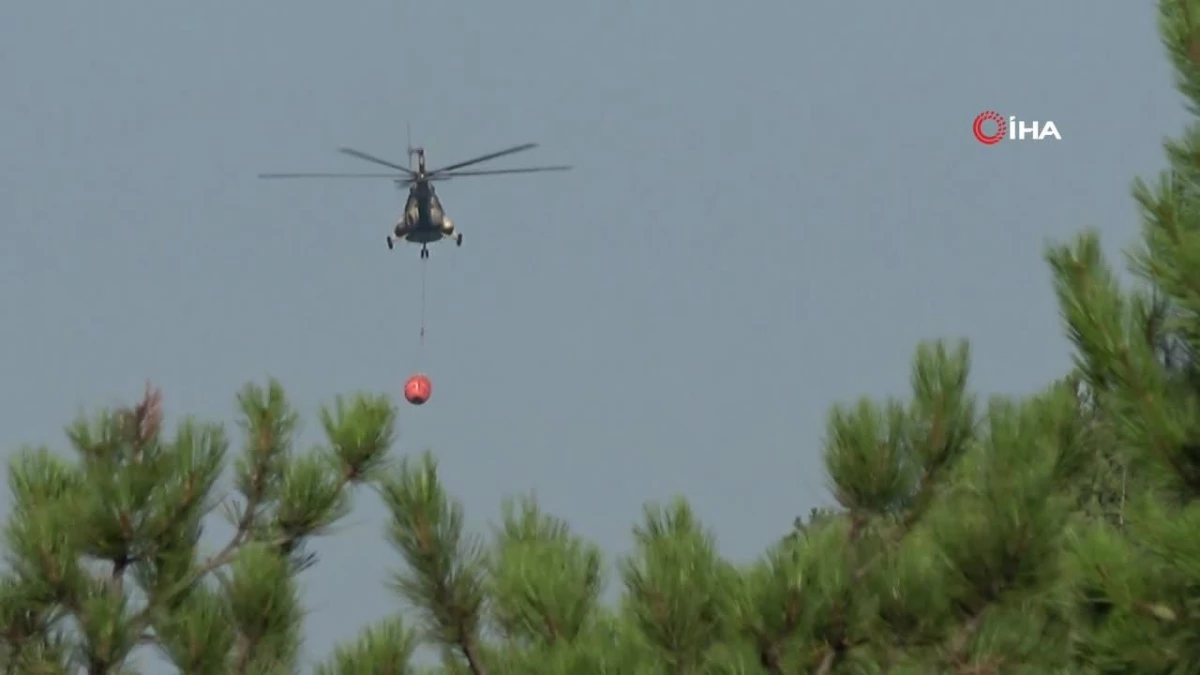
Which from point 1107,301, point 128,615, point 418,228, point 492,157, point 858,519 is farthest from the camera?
point 418,228

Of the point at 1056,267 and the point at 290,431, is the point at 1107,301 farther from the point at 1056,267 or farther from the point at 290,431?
the point at 290,431

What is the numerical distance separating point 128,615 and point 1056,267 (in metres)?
4.29

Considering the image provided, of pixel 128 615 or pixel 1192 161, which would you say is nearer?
pixel 1192 161

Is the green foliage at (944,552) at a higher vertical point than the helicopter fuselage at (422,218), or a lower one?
lower

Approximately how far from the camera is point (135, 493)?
1112cm

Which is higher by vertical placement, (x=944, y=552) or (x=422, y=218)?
(x=422, y=218)

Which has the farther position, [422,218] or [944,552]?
[422,218]

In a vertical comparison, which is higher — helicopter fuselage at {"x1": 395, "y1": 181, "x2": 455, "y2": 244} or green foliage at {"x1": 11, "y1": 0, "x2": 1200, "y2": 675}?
helicopter fuselage at {"x1": 395, "y1": 181, "x2": 455, "y2": 244}

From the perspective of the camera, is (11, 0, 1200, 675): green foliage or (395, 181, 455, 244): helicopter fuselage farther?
(395, 181, 455, 244): helicopter fuselage

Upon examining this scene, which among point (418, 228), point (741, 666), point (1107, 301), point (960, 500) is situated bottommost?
point (741, 666)

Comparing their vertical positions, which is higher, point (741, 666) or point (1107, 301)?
point (1107, 301)

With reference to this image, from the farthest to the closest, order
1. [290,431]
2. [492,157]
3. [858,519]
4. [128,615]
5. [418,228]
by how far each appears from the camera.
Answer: [418,228], [492,157], [290,431], [128,615], [858,519]

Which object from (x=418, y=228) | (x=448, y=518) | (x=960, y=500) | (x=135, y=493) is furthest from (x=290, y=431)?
(x=418, y=228)

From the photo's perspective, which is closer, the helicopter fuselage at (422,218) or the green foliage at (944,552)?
the green foliage at (944,552)
